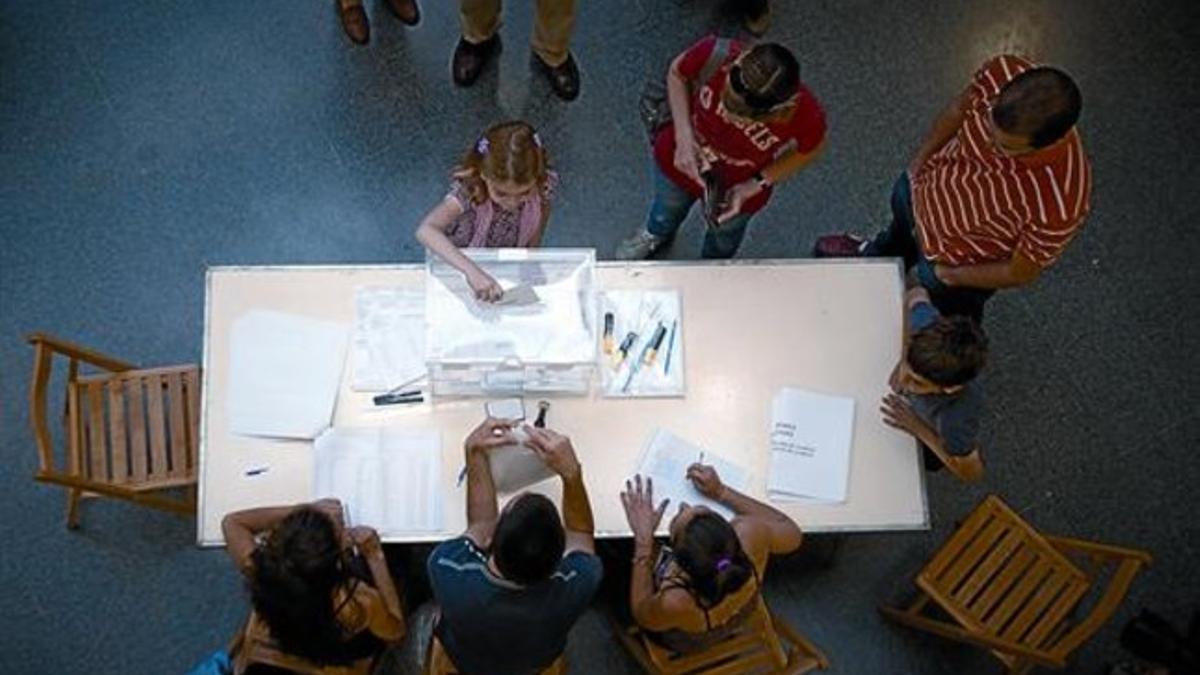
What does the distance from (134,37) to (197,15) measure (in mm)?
217

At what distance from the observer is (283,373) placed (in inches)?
110

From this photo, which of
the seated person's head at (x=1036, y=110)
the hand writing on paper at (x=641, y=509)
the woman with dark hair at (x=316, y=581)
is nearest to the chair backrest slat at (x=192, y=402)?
the woman with dark hair at (x=316, y=581)

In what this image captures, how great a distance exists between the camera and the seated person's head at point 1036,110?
2490mm

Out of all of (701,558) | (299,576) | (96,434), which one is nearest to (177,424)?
(96,434)

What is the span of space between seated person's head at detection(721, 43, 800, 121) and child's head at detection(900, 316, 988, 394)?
0.61 meters

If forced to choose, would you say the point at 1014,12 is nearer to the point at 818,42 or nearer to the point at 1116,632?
the point at 818,42

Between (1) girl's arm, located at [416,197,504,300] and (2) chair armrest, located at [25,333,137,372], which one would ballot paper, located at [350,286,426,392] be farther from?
(2) chair armrest, located at [25,333,137,372]

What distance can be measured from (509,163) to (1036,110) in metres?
1.15

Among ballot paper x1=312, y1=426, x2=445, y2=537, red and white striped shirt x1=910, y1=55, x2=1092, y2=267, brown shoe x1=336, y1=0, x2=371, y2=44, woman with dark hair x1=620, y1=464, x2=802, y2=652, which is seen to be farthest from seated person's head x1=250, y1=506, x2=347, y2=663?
brown shoe x1=336, y1=0, x2=371, y2=44

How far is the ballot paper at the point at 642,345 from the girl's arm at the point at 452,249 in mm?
311

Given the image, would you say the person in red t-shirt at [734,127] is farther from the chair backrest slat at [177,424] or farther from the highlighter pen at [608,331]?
the chair backrest slat at [177,424]

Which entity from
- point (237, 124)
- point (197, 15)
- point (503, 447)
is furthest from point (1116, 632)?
point (197, 15)

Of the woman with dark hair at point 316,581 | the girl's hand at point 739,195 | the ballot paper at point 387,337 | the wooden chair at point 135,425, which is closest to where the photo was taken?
the woman with dark hair at point 316,581

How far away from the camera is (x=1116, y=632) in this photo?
136 inches
